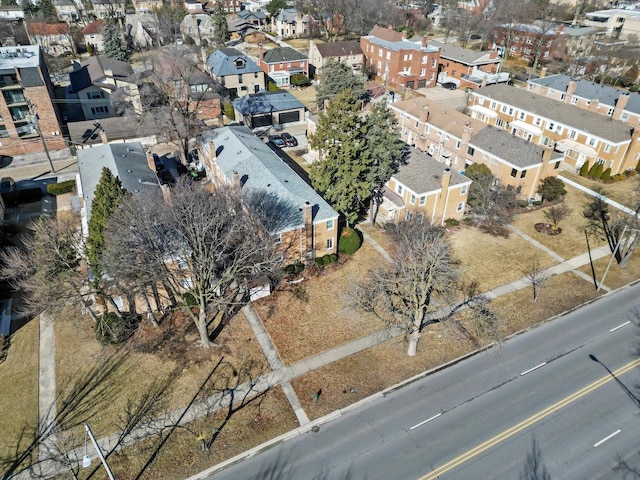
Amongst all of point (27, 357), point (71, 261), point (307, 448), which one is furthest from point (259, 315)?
point (27, 357)

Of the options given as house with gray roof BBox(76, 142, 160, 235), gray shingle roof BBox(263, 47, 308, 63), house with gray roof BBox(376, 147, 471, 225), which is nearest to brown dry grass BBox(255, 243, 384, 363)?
house with gray roof BBox(376, 147, 471, 225)

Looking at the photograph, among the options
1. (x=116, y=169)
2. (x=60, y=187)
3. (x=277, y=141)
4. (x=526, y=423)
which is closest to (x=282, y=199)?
(x=116, y=169)

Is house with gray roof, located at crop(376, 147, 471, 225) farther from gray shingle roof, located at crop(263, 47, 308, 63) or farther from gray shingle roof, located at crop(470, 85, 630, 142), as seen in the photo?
gray shingle roof, located at crop(263, 47, 308, 63)

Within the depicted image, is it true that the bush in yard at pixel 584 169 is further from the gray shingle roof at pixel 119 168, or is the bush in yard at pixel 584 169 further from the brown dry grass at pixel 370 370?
the gray shingle roof at pixel 119 168

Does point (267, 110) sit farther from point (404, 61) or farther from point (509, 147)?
point (509, 147)

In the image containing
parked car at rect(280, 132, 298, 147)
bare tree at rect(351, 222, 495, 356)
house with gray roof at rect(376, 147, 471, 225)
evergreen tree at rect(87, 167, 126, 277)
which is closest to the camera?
bare tree at rect(351, 222, 495, 356)

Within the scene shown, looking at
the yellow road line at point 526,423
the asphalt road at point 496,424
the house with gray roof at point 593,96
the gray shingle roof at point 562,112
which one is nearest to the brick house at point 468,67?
the house with gray roof at point 593,96
